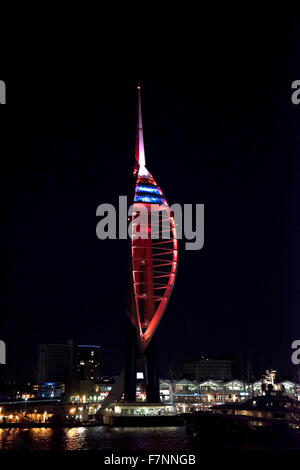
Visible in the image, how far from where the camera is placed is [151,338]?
73.7m

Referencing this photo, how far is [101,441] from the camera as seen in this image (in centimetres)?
5138

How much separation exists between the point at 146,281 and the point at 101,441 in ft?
95.7

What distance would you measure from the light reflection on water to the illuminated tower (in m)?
12.1

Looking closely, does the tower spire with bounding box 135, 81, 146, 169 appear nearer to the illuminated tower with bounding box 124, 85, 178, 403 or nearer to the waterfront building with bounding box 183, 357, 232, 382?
the illuminated tower with bounding box 124, 85, 178, 403

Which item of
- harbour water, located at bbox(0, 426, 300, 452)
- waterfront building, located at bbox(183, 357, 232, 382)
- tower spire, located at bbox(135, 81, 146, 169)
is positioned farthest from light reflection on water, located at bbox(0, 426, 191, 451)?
waterfront building, located at bbox(183, 357, 232, 382)

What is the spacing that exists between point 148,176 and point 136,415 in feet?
120

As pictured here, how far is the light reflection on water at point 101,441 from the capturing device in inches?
1841

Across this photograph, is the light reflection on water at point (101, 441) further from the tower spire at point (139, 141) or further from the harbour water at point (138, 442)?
the tower spire at point (139, 141)

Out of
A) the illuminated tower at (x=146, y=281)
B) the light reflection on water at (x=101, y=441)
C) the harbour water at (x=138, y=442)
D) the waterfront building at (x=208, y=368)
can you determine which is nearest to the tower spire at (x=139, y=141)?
the illuminated tower at (x=146, y=281)

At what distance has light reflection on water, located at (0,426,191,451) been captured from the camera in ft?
153

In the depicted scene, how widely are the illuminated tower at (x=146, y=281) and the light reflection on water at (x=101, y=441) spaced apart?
12.1 metres

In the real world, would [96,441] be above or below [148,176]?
below
